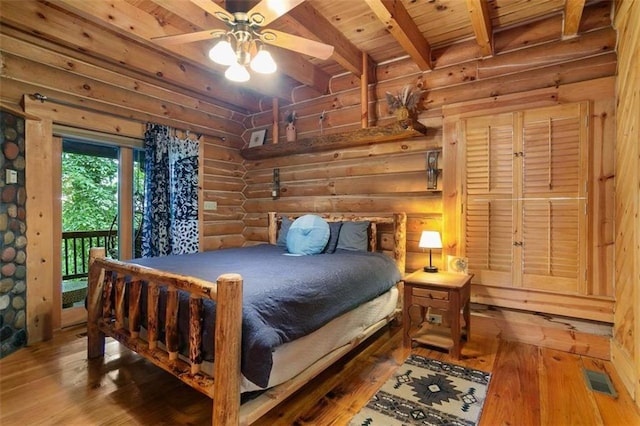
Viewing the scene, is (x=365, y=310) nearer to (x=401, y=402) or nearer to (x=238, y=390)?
(x=401, y=402)

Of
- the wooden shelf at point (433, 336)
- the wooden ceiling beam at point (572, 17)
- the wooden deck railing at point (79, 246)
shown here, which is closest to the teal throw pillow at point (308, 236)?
the wooden shelf at point (433, 336)

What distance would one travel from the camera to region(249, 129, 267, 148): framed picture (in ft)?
15.1

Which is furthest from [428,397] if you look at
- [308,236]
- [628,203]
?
[628,203]

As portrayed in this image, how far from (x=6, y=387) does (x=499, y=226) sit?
395cm

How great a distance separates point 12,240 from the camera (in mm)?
2691

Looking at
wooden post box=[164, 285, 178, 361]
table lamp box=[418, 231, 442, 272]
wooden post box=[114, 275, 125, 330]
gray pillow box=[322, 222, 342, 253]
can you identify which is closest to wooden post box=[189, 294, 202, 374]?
wooden post box=[164, 285, 178, 361]

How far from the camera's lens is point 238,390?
1.51 metres

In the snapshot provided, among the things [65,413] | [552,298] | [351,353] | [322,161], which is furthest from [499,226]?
[65,413]

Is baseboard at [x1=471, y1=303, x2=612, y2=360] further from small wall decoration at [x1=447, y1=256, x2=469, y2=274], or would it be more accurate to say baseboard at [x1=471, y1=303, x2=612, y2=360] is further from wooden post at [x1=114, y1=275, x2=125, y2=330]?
wooden post at [x1=114, y1=275, x2=125, y2=330]

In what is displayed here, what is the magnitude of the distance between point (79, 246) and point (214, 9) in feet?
10.4

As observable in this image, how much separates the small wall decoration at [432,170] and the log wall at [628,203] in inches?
52.6

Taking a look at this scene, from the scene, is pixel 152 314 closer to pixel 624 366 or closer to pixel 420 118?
pixel 420 118

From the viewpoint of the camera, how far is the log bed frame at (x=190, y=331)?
4.83 ft

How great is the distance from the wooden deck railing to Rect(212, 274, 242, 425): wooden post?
2923 mm
